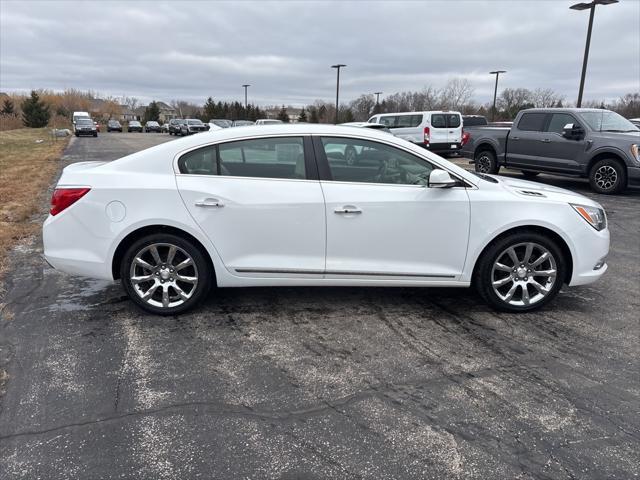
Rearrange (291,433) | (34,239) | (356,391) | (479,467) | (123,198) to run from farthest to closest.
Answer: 1. (34,239)
2. (123,198)
3. (356,391)
4. (291,433)
5. (479,467)

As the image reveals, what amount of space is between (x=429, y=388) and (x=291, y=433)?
38.3 inches

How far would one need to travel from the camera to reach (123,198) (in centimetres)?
401

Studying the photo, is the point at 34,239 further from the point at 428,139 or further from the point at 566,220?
the point at 428,139

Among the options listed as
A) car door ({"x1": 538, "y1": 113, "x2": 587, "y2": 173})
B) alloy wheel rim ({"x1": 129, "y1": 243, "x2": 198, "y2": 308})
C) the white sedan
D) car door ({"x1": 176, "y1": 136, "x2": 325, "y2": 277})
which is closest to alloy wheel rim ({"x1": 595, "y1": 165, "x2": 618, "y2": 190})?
car door ({"x1": 538, "y1": 113, "x2": 587, "y2": 173})

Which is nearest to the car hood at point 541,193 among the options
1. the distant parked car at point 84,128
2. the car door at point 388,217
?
the car door at point 388,217

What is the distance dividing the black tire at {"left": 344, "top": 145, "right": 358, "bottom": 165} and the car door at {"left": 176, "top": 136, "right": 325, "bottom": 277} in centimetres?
31

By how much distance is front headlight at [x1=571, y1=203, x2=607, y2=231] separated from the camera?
14.2 feet

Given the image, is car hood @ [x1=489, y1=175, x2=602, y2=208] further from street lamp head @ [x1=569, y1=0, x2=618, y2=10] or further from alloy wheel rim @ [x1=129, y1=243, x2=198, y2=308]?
street lamp head @ [x1=569, y1=0, x2=618, y2=10]

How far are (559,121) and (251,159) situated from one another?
10358 millimetres

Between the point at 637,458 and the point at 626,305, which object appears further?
the point at 626,305

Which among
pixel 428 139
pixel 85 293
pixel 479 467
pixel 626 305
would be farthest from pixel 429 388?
pixel 428 139

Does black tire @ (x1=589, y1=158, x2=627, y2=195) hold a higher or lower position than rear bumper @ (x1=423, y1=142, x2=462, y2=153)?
lower

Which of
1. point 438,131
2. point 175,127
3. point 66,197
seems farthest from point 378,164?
point 175,127

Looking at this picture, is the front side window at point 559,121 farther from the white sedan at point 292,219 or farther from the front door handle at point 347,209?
the front door handle at point 347,209
